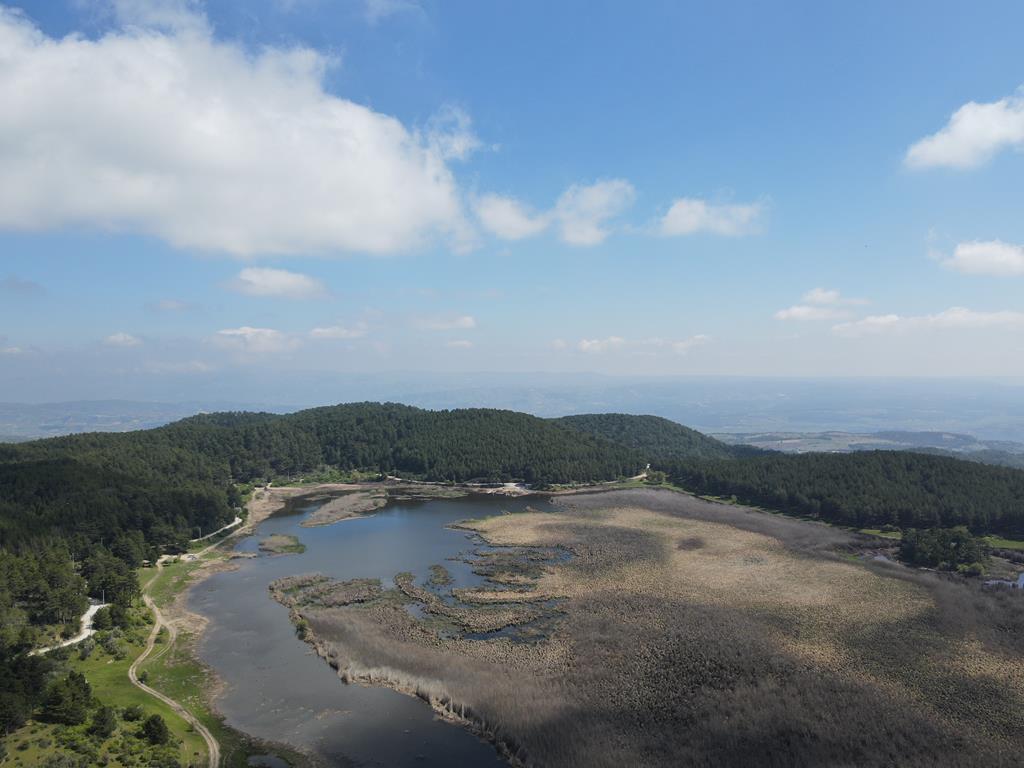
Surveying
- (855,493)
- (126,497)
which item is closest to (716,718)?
(855,493)

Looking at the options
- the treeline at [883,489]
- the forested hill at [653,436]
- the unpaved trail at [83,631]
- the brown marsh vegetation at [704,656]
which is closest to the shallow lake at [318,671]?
the brown marsh vegetation at [704,656]

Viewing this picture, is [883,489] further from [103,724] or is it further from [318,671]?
[103,724]

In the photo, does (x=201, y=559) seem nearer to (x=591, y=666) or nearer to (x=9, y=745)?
(x=9, y=745)

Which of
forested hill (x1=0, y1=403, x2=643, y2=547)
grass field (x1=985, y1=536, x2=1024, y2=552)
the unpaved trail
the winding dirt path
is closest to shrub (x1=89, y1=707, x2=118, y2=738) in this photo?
the winding dirt path

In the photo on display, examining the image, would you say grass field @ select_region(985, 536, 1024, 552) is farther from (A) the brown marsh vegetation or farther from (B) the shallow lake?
(B) the shallow lake

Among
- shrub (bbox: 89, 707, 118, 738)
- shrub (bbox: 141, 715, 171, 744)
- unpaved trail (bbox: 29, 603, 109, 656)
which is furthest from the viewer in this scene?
unpaved trail (bbox: 29, 603, 109, 656)
